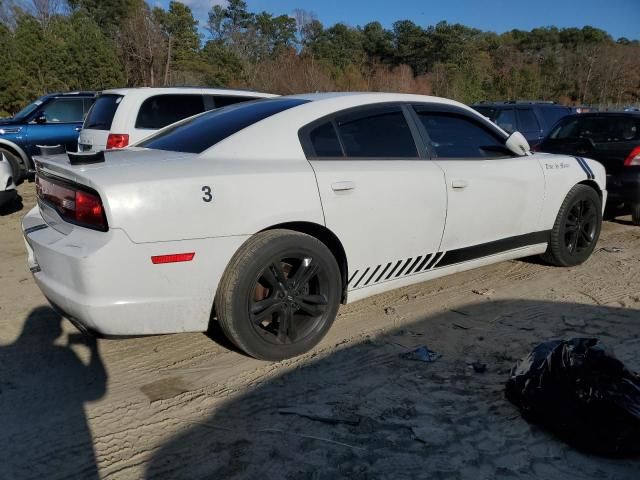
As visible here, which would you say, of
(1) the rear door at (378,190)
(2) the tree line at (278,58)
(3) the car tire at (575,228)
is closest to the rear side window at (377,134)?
(1) the rear door at (378,190)

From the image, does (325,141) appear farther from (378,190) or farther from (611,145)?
(611,145)

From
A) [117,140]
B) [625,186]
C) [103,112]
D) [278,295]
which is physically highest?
[103,112]

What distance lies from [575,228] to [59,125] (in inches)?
385

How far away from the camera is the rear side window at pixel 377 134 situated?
11.7ft

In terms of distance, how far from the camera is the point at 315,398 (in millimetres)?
2857

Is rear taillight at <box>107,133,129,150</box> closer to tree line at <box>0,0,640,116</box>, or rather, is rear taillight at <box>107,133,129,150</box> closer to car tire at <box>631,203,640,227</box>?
car tire at <box>631,203,640,227</box>

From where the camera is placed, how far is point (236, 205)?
2947 millimetres

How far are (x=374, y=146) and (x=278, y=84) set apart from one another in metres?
22.4

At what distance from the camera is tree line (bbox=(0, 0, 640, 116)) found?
2889 centimetres

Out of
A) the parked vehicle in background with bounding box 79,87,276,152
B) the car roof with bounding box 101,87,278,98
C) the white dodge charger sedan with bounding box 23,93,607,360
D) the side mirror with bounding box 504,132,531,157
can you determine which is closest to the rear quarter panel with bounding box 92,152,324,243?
the white dodge charger sedan with bounding box 23,93,607,360

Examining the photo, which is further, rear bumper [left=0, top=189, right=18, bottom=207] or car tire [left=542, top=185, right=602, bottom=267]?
rear bumper [left=0, top=189, right=18, bottom=207]

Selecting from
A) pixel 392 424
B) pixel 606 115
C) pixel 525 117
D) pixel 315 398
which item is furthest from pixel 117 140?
pixel 525 117

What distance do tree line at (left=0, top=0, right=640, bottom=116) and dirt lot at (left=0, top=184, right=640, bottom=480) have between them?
68.1ft

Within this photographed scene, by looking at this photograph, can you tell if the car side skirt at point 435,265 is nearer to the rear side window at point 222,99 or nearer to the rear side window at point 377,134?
the rear side window at point 377,134
